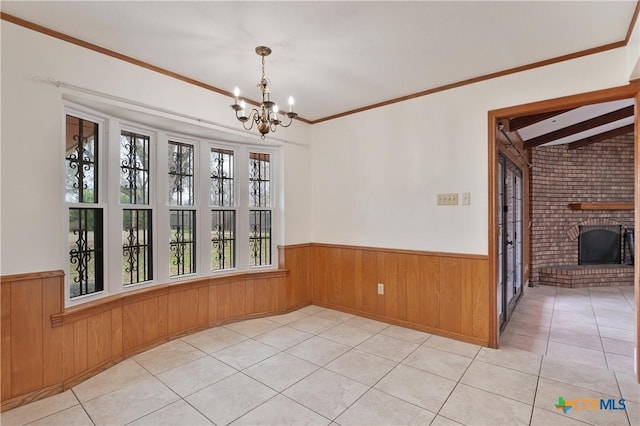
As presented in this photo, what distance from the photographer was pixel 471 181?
3.10 meters

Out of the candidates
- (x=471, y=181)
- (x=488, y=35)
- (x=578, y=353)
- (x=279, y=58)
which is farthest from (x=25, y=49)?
(x=578, y=353)

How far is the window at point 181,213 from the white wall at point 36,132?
2.72 ft

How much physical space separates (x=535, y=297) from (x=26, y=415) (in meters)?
5.94

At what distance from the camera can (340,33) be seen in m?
2.30

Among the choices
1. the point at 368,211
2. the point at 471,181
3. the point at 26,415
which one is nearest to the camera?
the point at 26,415

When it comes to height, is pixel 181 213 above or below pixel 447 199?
below

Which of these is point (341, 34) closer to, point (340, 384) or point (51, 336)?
point (340, 384)

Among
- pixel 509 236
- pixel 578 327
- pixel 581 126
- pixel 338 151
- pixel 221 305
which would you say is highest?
pixel 581 126

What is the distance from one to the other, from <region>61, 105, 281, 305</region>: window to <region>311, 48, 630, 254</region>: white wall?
0.79m

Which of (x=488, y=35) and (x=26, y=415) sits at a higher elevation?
(x=488, y=35)

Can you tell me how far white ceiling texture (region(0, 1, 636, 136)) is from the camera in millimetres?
2023

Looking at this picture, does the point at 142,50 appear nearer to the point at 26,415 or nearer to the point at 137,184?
the point at 137,184

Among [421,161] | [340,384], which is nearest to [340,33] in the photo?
[421,161]

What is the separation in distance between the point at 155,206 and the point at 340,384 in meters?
2.38
